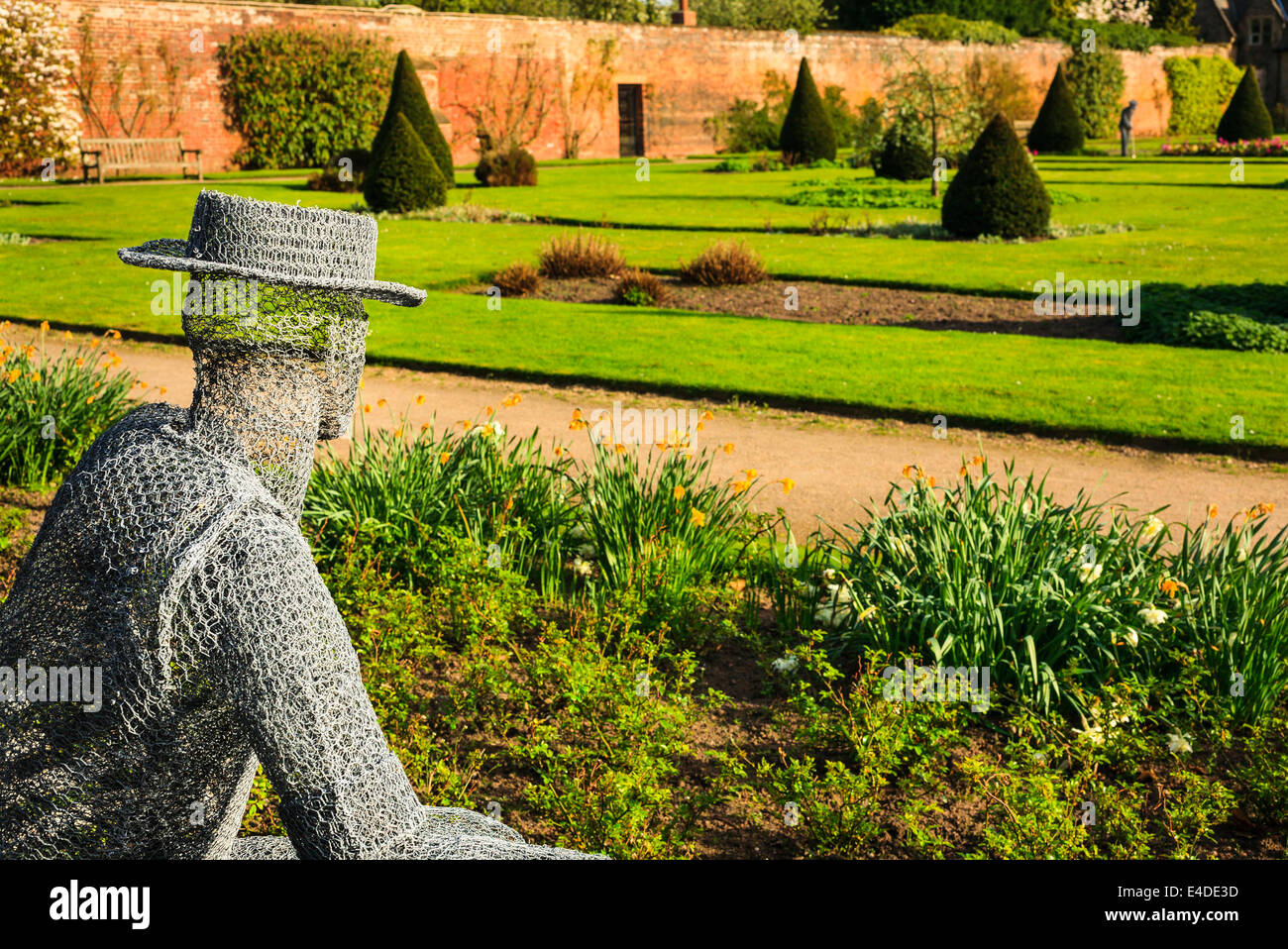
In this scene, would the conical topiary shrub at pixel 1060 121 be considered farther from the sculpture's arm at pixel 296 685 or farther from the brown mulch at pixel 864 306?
the sculpture's arm at pixel 296 685

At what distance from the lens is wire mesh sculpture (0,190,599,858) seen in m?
1.58

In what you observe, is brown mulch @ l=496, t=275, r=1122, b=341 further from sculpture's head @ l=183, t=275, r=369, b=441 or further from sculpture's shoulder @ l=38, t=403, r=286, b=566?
sculpture's shoulder @ l=38, t=403, r=286, b=566

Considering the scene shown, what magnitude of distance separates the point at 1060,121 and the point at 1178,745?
3743cm

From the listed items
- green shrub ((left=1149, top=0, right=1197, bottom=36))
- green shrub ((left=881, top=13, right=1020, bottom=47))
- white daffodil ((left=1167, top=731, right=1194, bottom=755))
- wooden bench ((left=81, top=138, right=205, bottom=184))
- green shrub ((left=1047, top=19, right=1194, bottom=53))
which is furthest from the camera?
green shrub ((left=1149, top=0, right=1197, bottom=36))

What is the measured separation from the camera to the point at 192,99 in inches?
1266

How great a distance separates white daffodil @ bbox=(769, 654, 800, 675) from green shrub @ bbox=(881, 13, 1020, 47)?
4512 centimetres

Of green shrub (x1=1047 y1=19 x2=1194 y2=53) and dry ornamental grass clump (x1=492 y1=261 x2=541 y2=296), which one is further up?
green shrub (x1=1047 y1=19 x2=1194 y2=53)

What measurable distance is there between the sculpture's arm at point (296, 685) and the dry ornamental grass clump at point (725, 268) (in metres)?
13.4

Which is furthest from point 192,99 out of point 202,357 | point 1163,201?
point 202,357

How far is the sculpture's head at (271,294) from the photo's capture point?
174 centimetres

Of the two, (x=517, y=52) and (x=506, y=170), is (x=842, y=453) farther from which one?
(x=517, y=52)

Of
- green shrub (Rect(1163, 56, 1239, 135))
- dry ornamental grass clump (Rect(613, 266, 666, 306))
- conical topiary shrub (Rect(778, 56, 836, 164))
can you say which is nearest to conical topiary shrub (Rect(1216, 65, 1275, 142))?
green shrub (Rect(1163, 56, 1239, 135))

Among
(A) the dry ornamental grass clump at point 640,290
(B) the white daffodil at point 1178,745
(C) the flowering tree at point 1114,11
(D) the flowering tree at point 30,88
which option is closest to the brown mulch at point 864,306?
(A) the dry ornamental grass clump at point 640,290
